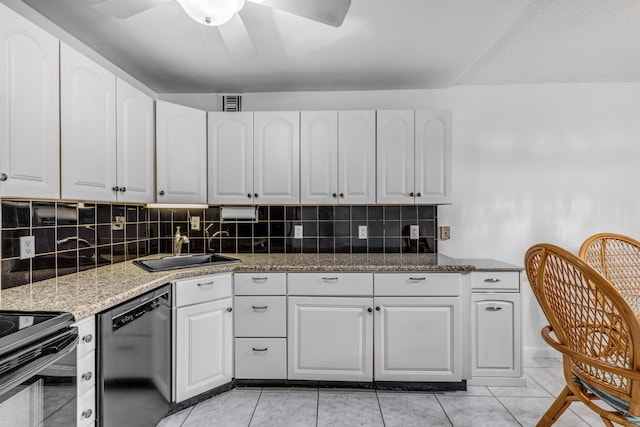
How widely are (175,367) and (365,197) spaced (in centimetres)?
170

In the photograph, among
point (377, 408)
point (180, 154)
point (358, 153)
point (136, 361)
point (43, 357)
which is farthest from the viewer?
point (358, 153)

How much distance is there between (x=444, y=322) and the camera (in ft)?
7.36

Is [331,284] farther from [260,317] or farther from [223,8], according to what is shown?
[223,8]

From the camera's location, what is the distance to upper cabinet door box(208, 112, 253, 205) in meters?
2.66

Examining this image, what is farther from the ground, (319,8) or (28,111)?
(319,8)

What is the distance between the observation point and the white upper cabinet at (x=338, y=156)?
262 cm

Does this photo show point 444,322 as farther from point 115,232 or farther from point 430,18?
point 115,232

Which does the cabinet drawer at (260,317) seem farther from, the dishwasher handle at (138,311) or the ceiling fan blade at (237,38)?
the ceiling fan blade at (237,38)

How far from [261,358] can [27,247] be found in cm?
144

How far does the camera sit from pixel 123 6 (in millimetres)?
1375

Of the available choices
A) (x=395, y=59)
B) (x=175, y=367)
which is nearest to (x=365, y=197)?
(x=395, y=59)

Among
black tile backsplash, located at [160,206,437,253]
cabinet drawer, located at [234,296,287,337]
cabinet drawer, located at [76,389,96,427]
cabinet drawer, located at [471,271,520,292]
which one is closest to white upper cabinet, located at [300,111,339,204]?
black tile backsplash, located at [160,206,437,253]

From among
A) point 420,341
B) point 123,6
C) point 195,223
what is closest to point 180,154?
point 195,223

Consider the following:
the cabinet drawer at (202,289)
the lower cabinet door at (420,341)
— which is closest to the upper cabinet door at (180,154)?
the cabinet drawer at (202,289)
